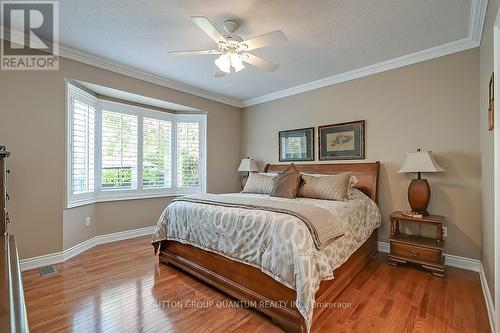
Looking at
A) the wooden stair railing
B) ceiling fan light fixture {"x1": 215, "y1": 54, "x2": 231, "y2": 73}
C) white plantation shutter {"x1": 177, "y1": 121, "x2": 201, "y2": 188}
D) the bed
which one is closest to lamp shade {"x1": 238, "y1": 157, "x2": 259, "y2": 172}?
white plantation shutter {"x1": 177, "y1": 121, "x2": 201, "y2": 188}

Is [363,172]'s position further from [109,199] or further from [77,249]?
[77,249]

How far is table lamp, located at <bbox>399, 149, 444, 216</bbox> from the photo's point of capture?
2.78 m

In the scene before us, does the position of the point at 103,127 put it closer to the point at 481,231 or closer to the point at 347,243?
the point at 347,243

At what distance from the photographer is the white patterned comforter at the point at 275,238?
1.71 m

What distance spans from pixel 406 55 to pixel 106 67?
4.04 m

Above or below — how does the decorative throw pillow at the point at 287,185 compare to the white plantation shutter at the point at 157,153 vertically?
below

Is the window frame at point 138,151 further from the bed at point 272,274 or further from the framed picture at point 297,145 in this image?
the framed picture at point 297,145

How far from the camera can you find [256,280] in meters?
2.01

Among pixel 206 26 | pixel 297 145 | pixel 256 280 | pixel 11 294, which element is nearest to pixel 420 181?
pixel 297 145

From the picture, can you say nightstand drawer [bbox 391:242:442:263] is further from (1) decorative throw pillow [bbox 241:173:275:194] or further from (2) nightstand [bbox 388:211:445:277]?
(1) decorative throw pillow [bbox 241:173:275:194]

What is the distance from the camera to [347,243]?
2326 millimetres

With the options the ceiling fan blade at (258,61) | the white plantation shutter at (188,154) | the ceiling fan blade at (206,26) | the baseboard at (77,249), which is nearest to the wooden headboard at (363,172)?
the ceiling fan blade at (258,61)

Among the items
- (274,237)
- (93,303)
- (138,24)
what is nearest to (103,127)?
(138,24)

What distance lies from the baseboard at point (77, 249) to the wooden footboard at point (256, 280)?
1270 millimetres
